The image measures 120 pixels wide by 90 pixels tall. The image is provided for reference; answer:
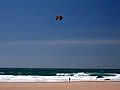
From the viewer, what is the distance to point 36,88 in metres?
14.9

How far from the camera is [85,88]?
49.2 feet

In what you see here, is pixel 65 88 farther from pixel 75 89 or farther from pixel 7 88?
pixel 7 88

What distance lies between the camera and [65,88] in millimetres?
14945

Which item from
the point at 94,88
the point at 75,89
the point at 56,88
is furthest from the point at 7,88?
the point at 94,88

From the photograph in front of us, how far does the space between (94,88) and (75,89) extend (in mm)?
1284

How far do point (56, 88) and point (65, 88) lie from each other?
56 centimetres

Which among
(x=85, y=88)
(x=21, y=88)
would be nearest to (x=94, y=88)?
(x=85, y=88)

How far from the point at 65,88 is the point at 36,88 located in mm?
1784

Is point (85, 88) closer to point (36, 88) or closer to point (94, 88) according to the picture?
point (94, 88)

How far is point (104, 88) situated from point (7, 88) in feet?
19.6

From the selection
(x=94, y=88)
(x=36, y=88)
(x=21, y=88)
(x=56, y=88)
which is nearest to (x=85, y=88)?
(x=94, y=88)

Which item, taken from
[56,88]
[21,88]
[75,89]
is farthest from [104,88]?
[21,88]

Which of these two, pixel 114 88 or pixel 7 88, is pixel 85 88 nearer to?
pixel 114 88

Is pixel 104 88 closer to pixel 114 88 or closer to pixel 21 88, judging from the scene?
pixel 114 88
